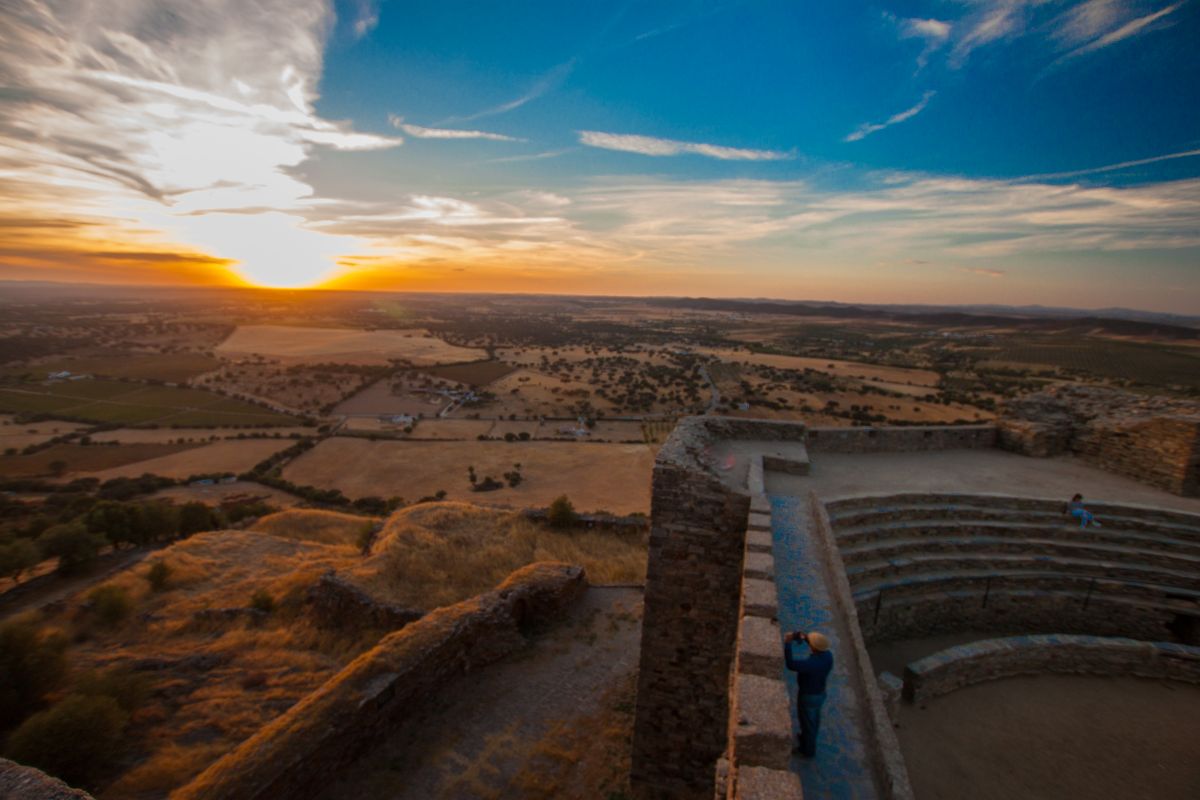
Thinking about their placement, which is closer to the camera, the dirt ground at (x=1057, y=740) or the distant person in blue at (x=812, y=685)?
the distant person in blue at (x=812, y=685)

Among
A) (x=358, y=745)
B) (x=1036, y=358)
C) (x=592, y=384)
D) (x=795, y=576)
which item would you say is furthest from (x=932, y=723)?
(x=1036, y=358)

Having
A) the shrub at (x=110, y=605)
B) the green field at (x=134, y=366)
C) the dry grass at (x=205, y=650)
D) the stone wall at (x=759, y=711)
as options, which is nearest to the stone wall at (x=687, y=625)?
the stone wall at (x=759, y=711)

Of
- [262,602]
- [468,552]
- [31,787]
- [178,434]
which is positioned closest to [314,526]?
[262,602]

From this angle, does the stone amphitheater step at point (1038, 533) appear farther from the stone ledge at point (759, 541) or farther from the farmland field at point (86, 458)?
the farmland field at point (86, 458)

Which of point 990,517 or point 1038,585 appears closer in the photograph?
point 1038,585

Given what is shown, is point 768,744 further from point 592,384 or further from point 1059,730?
point 592,384

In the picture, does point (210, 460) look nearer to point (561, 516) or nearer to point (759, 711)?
point (561, 516)
